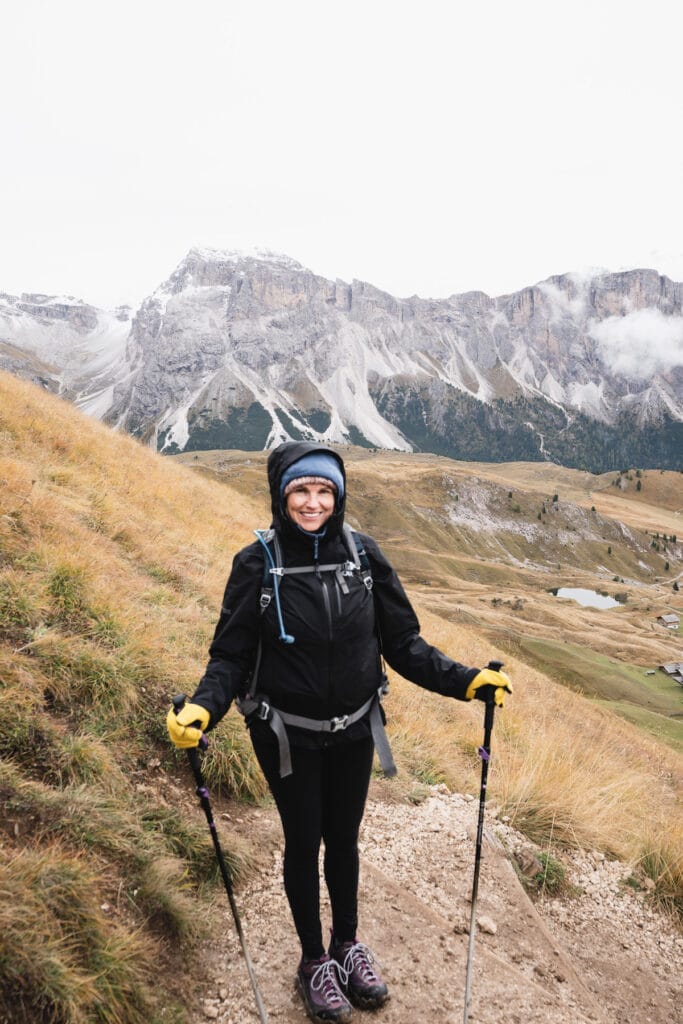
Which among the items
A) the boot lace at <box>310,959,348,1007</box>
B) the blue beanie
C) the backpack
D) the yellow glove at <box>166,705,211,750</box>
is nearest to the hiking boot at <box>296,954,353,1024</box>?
the boot lace at <box>310,959,348,1007</box>

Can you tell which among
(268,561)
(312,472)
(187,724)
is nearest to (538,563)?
(312,472)

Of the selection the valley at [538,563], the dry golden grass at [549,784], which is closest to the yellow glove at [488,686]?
the dry golden grass at [549,784]

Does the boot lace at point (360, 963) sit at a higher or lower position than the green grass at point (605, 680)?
higher

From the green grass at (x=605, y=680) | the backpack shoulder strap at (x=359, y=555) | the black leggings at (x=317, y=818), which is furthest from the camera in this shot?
the green grass at (x=605, y=680)

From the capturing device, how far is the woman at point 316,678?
11.5 feet

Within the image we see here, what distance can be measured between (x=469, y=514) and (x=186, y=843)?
516 feet

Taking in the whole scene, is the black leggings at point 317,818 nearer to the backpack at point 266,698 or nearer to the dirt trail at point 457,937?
the backpack at point 266,698

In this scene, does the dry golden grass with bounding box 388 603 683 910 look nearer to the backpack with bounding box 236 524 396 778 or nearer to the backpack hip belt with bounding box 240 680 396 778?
the backpack with bounding box 236 524 396 778

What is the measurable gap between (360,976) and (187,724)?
2.17 metres

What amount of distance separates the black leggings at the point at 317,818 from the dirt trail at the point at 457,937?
545 millimetres

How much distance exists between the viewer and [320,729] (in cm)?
352

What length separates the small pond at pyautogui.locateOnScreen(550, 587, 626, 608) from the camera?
109938 millimetres

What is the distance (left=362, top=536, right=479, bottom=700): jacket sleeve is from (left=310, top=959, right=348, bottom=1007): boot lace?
189 cm

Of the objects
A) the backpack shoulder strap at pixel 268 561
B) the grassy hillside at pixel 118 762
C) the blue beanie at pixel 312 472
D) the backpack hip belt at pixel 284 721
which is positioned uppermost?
the blue beanie at pixel 312 472
